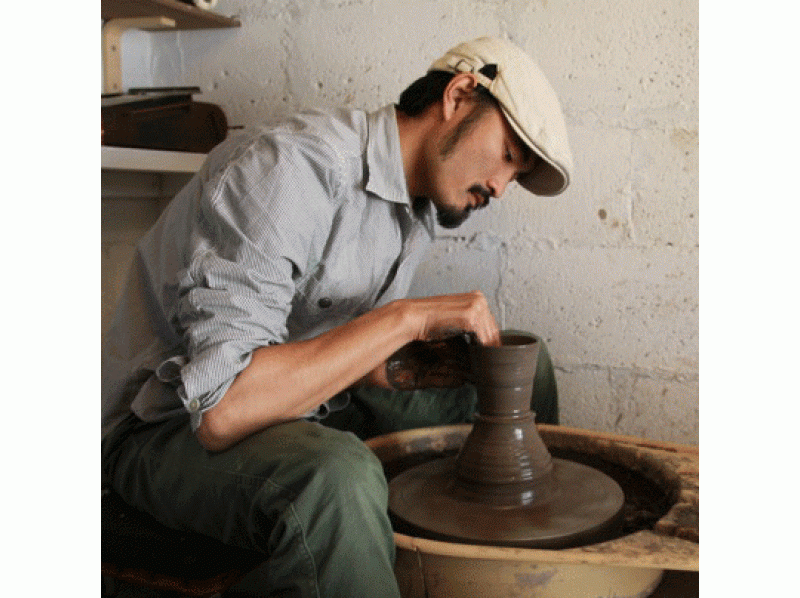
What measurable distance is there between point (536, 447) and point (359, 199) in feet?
1.85

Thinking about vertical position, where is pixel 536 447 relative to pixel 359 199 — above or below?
below

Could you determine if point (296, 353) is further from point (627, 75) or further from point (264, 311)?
point (627, 75)

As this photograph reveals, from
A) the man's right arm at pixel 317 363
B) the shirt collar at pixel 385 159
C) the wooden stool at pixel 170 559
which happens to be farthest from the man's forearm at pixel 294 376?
the shirt collar at pixel 385 159

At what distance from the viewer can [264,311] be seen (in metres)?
1.20

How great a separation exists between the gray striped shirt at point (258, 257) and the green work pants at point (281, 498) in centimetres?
9

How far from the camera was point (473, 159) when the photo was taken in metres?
1.51

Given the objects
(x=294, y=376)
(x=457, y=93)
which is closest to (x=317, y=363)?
(x=294, y=376)

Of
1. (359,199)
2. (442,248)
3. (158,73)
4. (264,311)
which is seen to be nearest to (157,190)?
(158,73)

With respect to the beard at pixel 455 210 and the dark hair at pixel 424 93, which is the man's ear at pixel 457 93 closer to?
the dark hair at pixel 424 93

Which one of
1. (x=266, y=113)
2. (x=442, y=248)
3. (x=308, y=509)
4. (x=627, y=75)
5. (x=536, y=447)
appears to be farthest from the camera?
(x=266, y=113)

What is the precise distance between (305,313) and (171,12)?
1.01 m

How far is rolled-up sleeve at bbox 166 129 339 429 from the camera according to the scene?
1.14m

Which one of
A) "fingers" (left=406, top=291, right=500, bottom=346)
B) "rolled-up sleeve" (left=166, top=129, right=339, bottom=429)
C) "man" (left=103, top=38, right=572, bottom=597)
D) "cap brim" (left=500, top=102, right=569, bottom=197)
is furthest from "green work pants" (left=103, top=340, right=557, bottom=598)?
"cap brim" (left=500, top=102, right=569, bottom=197)

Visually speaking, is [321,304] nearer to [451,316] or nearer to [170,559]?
[451,316]
